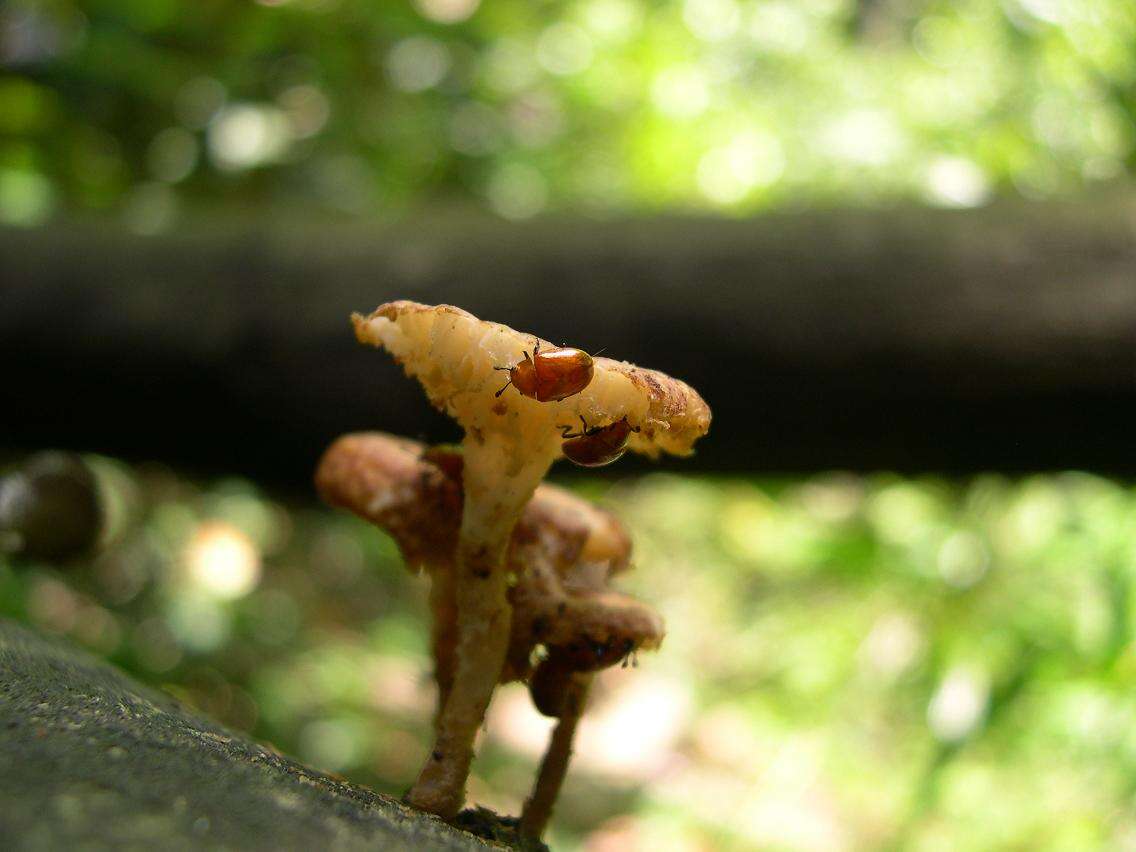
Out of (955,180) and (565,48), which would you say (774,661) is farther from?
(565,48)

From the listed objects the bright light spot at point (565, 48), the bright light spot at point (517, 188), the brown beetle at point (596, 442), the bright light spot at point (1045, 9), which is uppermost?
Answer: the bright light spot at point (1045, 9)

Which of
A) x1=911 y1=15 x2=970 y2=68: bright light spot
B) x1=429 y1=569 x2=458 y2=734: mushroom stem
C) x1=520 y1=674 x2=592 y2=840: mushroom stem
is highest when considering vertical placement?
x1=911 y1=15 x2=970 y2=68: bright light spot

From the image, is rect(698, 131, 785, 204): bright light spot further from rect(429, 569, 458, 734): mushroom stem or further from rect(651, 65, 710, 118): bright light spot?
rect(429, 569, 458, 734): mushroom stem

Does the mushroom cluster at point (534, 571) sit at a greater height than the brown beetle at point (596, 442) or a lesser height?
lesser

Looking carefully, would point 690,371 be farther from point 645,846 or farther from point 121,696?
point 645,846

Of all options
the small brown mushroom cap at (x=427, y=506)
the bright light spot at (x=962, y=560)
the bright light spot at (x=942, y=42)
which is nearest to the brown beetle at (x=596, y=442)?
the small brown mushroom cap at (x=427, y=506)

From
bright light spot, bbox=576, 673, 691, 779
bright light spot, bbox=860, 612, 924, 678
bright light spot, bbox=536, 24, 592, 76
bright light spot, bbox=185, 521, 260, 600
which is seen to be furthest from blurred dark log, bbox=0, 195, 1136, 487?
bright light spot, bbox=576, 673, 691, 779

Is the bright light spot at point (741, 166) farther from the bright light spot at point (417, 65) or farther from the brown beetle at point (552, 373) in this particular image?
the brown beetle at point (552, 373)
